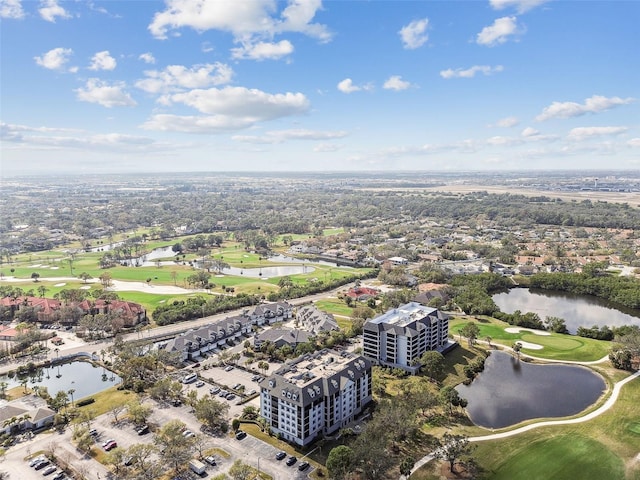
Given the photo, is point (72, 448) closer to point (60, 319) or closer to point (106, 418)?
point (106, 418)

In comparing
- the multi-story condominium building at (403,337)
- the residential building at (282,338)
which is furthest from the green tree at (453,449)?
the residential building at (282,338)

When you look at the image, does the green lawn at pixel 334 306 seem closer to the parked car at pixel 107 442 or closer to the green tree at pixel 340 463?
the green tree at pixel 340 463

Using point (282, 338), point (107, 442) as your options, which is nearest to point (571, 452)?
point (282, 338)

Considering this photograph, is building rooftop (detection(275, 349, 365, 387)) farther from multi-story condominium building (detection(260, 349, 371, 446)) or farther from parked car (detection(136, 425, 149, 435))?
parked car (detection(136, 425, 149, 435))

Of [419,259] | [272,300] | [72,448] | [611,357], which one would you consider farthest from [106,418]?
[419,259]

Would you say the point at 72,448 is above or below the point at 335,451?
below

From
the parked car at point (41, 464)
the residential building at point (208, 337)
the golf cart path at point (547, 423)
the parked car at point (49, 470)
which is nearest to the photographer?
the parked car at point (49, 470)
